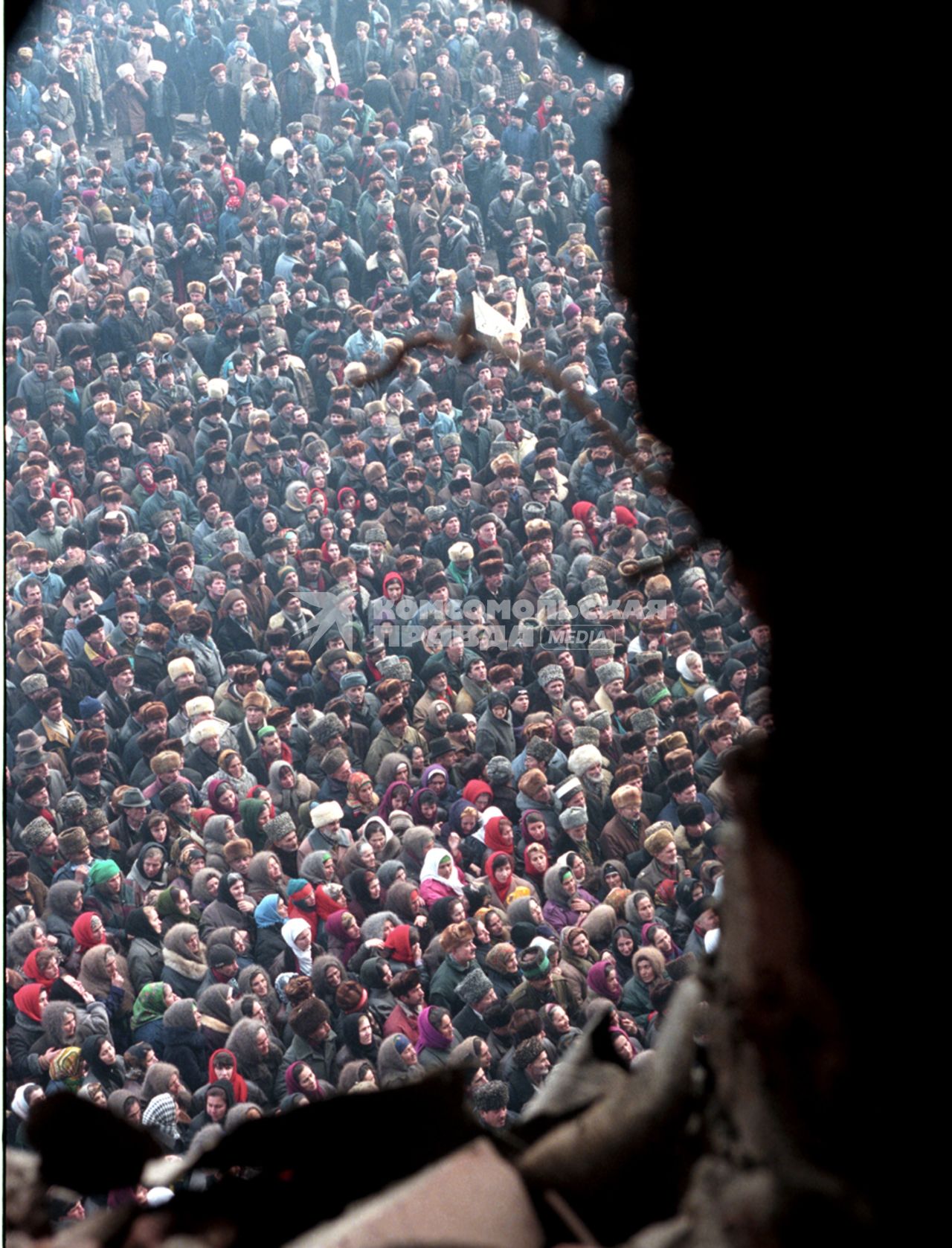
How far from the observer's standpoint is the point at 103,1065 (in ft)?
21.1

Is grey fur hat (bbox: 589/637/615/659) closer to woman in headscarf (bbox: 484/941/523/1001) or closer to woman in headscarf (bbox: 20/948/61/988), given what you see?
woman in headscarf (bbox: 484/941/523/1001)

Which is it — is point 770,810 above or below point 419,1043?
above

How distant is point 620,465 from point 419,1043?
358 centimetres

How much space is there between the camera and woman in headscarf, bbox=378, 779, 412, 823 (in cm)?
700

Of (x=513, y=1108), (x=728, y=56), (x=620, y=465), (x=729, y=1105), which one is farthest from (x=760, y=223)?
(x=620, y=465)

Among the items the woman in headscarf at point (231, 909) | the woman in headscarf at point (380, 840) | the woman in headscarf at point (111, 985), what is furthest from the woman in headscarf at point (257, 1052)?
the woman in headscarf at point (380, 840)

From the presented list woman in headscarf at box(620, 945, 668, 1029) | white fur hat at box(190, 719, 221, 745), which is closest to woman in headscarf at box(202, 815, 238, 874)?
white fur hat at box(190, 719, 221, 745)

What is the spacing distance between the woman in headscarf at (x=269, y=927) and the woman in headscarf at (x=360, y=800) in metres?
0.59

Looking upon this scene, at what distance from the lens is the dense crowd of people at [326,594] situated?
656 cm

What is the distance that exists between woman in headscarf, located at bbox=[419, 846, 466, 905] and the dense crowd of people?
0.01m

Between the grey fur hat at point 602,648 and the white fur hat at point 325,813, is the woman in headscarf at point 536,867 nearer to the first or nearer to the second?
the white fur hat at point 325,813

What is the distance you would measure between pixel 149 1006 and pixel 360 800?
1474 millimetres

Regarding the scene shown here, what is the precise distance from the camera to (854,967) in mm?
555

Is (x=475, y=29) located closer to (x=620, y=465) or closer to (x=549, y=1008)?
(x=620, y=465)
